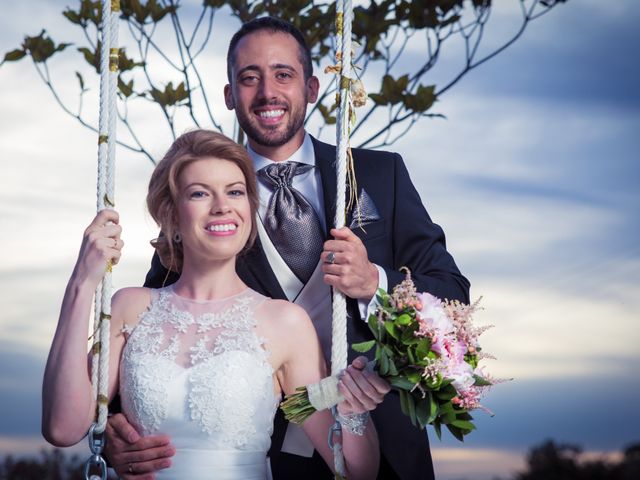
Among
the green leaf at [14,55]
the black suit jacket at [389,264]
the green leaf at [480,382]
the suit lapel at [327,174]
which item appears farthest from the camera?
the green leaf at [14,55]

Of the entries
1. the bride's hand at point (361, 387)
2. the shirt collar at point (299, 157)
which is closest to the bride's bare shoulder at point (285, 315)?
the bride's hand at point (361, 387)

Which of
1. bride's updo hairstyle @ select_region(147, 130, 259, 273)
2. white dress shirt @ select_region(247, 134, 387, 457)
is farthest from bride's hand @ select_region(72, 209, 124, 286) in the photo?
white dress shirt @ select_region(247, 134, 387, 457)

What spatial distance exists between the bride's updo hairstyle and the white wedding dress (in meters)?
0.31

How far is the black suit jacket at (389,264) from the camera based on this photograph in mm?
3021

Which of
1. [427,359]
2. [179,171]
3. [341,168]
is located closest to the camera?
[427,359]

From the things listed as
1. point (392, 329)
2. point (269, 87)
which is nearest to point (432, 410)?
point (392, 329)

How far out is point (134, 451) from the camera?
281cm

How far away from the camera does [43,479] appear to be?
17.1ft

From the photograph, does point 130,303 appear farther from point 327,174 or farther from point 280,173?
point 327,174

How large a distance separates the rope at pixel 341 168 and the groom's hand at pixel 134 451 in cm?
50

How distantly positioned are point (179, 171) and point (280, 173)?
1.60ft

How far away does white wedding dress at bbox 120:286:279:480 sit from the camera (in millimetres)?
2752

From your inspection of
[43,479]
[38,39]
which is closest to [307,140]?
[38,39]

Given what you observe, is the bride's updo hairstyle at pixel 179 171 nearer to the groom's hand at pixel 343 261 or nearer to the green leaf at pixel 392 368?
the groom's hand at pixel 343 261
